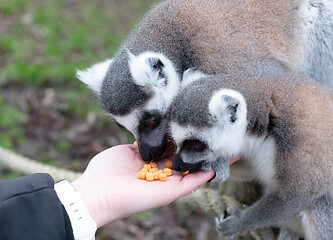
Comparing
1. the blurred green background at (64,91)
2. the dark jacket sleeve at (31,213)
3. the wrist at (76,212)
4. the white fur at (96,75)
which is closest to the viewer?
the dark jacket sleeve at (31,213)

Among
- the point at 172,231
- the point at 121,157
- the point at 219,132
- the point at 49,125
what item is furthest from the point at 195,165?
the point at 49,125

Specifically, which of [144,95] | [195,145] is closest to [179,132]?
[195,145]

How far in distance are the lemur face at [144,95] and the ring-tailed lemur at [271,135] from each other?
204mm

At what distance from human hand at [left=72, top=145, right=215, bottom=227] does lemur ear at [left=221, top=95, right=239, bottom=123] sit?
0.41m

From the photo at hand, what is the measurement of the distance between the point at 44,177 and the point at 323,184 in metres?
1.70

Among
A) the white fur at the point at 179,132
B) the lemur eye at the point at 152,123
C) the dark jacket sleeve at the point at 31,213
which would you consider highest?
the dark jacket sleeve at the point at 31,213

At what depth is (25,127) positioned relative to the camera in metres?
6.28

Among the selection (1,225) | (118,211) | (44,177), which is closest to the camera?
(1,225)

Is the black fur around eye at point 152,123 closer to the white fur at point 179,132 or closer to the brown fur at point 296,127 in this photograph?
the white fur at point 179,132

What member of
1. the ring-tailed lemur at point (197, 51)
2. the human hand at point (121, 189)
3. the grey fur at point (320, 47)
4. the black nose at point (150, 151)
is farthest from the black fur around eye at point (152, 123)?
the grey fur at point (320, 47)

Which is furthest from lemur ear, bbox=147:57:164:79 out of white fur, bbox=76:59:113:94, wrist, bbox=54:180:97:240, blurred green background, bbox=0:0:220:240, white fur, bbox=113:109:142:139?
wrist, bbox=54:180:97:240

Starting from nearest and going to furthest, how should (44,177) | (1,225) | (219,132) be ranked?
(1,225)
(44,177)
(219,132)

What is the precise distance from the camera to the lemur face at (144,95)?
3352 mm

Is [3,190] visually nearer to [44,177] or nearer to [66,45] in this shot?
[44,177]
